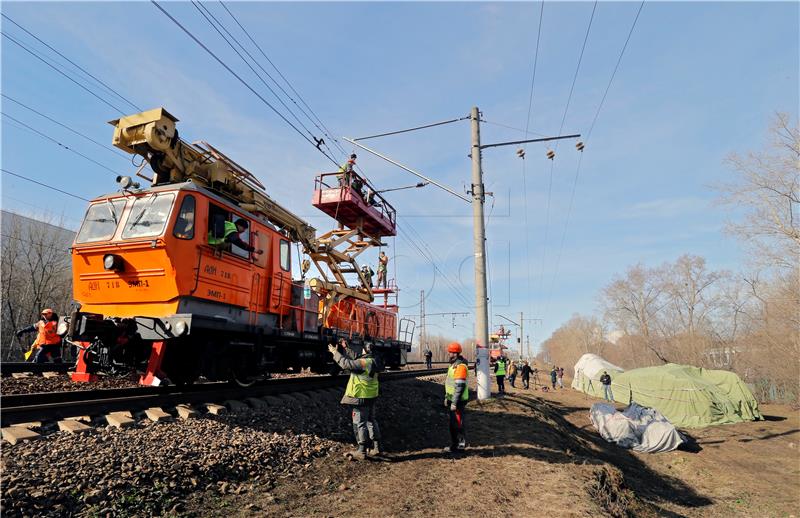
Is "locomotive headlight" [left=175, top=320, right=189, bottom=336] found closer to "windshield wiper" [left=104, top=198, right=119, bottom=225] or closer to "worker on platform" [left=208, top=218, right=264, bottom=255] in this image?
"worker on platform" [left=208, top=218, right=264, bottom=255]

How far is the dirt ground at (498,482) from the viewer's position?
4.67m

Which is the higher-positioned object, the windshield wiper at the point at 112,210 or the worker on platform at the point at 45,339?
the windshield wiper at the point at 112,210

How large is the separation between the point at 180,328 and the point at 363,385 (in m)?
2.93

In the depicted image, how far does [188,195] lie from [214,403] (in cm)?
351

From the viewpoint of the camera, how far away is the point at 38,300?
2680 cm

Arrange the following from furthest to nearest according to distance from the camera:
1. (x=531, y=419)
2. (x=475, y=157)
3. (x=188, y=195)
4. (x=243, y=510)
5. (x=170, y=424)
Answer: (x=475, y=157) < (x=531, y=419) < (x=188, y=195) < (x=170, y=424) < (x=243, y=510)

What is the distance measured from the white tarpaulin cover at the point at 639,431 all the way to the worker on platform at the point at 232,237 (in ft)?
48.4

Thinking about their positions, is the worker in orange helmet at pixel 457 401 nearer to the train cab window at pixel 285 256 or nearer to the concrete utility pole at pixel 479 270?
the concrete utility pole at pixel 479 270

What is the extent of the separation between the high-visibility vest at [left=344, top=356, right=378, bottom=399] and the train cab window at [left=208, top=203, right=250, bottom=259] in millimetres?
3376

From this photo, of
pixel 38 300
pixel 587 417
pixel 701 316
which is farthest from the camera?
pixel 701 316

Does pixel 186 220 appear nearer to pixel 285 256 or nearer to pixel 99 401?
pixel 99 401

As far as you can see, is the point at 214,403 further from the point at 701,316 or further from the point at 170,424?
the point at 701,316

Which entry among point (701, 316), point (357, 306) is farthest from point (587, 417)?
point (701, 316)

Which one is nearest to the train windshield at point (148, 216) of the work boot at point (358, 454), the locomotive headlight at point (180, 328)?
the locomotive headlight at point (180, 328)
